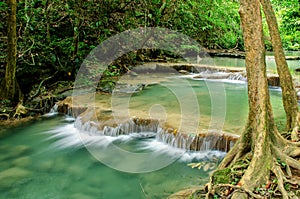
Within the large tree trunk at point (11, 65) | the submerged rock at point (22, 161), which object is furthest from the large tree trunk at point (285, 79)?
the large tree trunk at point (11, 65)

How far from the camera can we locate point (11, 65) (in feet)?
23.8

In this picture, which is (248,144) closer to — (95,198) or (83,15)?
(95,198)

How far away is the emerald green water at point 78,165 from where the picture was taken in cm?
452

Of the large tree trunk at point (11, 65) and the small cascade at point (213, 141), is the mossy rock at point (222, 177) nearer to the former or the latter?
the small cascade at point (213, 141)

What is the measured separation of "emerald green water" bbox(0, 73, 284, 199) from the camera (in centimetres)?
452

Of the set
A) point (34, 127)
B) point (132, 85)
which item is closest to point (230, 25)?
point (132, 85)

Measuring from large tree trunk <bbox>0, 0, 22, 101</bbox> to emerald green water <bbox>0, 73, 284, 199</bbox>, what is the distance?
1050 mm

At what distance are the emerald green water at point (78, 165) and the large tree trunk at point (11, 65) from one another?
1.05 m

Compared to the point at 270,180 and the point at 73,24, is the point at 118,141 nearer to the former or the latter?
the point at 270,180

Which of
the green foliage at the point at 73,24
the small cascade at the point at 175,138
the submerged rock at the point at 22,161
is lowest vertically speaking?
the submerged rock at the point at 22,161

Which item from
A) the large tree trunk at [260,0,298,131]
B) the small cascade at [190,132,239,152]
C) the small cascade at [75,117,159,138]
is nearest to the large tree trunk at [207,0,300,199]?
the large tree trunk at [260,0,298,131]

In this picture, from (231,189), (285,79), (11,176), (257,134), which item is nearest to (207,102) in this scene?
(285,79)

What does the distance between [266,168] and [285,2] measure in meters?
11.3

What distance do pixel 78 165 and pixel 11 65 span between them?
358cm
